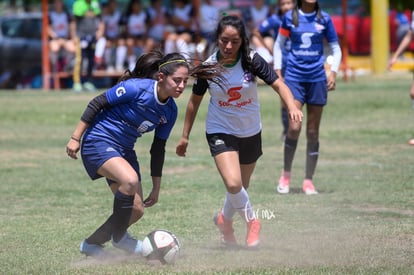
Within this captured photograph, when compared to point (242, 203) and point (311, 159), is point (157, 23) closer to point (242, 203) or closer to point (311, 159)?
point (311, 159)

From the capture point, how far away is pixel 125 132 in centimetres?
627

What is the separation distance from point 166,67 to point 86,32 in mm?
13585

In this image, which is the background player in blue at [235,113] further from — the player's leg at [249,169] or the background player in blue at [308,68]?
the background player in blue at [308,68]

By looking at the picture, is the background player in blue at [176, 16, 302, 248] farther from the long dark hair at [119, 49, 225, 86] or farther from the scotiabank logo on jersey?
the long dark hair at [119, 49, 225, 86]

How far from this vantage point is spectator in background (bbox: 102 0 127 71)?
20341 millimetres

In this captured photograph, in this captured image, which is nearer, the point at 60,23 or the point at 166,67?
the point at 166,67

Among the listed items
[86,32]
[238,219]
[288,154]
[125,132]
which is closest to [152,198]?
[125,132]

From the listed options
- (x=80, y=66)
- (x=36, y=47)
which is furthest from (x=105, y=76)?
(x=36, y=47)

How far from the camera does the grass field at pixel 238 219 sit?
6.21m

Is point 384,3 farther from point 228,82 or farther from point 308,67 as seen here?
point 228,82

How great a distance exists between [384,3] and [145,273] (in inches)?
700

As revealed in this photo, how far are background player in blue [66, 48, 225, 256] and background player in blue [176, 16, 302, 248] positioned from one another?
19.8 inches

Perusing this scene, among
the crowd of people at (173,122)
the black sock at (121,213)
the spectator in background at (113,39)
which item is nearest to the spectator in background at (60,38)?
the spectator in background at (113,39)

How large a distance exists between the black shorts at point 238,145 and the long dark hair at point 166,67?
44 cm
